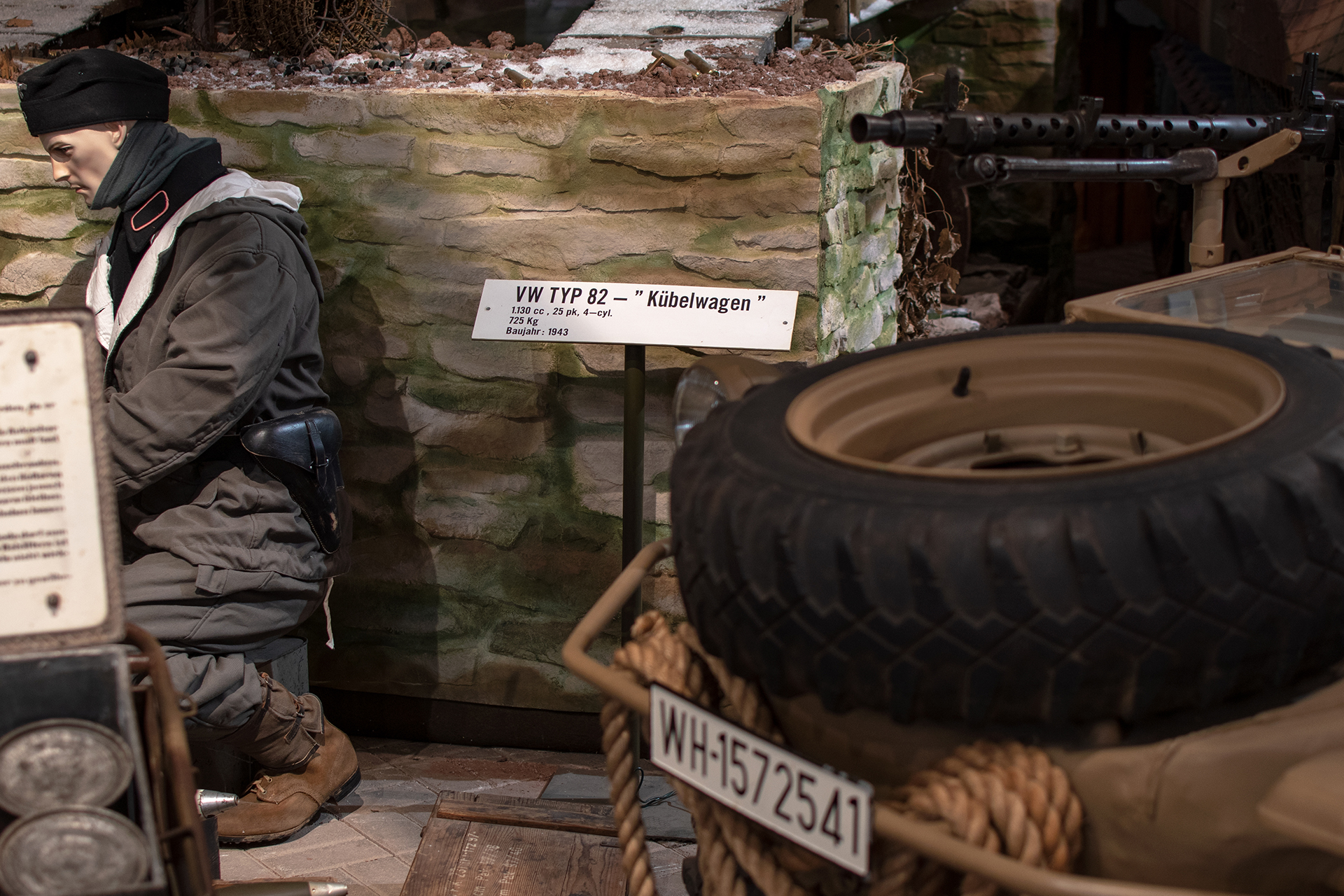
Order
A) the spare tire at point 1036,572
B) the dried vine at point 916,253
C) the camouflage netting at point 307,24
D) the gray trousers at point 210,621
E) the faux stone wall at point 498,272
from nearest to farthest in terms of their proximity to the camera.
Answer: the spare tire at point 1036,572 → the gray trousers at point 210,621 → the faux stone wall at point 498,272 → the camouflage netting at point 307,24 → the dried vine at point 916,253

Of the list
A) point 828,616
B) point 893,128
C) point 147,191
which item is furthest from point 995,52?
point 828,616

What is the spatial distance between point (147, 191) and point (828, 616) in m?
2.13

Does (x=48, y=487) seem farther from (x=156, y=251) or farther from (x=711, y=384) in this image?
(x=156, y=251)

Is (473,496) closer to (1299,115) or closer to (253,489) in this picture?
(253,489)

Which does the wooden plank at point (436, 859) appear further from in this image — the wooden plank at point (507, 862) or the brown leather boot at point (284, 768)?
the brown leather boot at point (284, 768)

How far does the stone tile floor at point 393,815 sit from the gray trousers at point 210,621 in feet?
1.12

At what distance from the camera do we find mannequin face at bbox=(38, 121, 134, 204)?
2.77m

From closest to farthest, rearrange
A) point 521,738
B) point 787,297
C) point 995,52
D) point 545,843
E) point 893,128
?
point 893,128 < point 545,843 < point 787,297 < point 521,738 < point 995,52

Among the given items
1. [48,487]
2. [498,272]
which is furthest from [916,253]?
[48,487]

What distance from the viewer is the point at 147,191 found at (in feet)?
9.17

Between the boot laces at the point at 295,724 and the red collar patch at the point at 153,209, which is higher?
the red collar patch at the point at 153,209

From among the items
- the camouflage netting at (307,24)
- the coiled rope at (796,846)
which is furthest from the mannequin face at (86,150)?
the coiled rope at (796,846)

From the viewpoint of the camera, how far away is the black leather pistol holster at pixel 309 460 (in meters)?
2.69

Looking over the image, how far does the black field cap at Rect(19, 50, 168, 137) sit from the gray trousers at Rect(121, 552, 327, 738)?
943 millimetres
